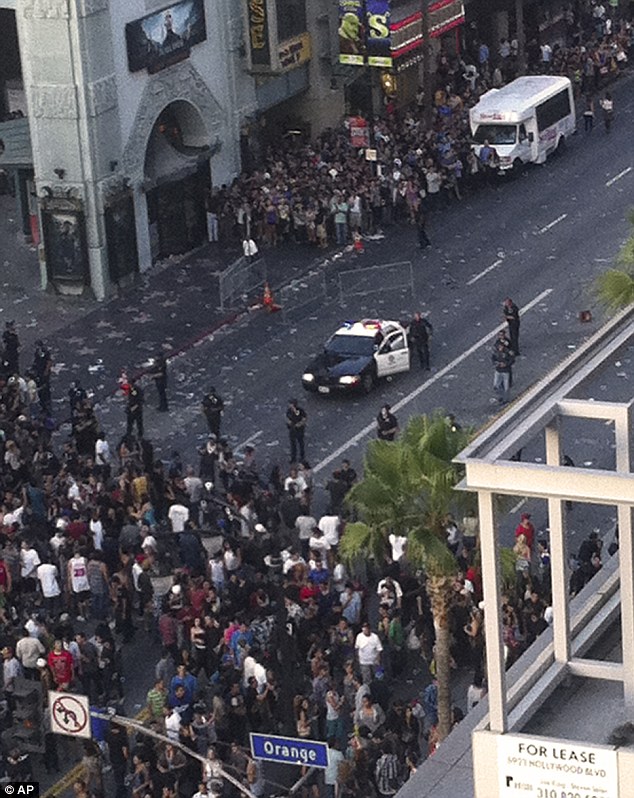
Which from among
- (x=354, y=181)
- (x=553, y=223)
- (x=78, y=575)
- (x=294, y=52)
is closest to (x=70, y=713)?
(x=78, y=575)

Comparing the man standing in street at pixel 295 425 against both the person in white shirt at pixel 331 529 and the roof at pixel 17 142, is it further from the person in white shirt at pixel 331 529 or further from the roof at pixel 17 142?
the roof at pixel 17 142

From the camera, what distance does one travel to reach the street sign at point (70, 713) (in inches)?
1090

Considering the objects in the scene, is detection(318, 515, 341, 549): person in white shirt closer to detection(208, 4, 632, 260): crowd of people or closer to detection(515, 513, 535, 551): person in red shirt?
detection(515, 513, 535, 551): person in red shirt

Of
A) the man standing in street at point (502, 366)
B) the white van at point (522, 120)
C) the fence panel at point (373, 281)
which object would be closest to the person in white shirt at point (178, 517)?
the man standing in street at point (502, 366)

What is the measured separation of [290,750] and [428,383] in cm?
2314

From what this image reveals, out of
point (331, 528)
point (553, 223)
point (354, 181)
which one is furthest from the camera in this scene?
point (553, 223)

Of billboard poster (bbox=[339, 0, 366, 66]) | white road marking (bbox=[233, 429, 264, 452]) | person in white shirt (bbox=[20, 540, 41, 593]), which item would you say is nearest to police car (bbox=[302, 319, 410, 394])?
white road marking (bbox=[233, 429, 264, 452])

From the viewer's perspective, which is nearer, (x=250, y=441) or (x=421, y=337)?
(x=250, y=441)

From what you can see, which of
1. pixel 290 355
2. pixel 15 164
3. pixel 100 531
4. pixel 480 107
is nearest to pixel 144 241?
pixel 15 164

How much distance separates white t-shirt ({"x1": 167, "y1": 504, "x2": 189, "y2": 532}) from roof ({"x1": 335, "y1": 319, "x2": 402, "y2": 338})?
10.3 meters

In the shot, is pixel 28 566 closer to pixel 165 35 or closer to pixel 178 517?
pixel 178 517

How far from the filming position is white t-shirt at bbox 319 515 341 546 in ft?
126

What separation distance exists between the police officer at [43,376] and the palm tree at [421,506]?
16.7 metres

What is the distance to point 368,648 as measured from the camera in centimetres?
3422
